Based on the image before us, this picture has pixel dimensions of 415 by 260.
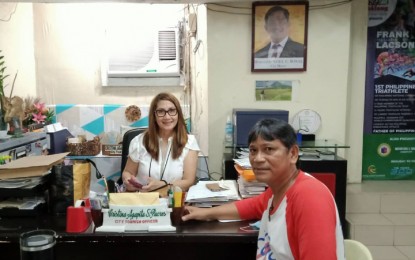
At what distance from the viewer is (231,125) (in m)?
3.05

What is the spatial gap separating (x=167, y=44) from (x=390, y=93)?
2.14 meters

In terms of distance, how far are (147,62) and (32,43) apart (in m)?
1.16

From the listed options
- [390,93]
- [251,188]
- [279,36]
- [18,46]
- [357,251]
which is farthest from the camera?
[18,46]

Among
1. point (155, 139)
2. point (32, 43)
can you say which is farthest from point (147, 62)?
point (155, 139)

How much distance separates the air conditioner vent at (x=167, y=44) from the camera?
3.67 meters

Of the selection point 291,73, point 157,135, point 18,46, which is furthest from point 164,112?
point 18,46

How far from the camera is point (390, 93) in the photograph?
135 inches

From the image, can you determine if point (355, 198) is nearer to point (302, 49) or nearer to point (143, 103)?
point (302, 49)

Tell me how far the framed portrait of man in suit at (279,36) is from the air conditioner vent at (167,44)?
0.99 meters

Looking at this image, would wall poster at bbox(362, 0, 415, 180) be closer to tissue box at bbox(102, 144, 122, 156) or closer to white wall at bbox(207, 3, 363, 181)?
white wall at bbox(207, 3, 363, 181)

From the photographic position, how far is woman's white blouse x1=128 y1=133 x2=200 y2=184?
93.0 inches

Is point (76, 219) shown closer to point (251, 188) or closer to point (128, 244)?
point (128, 244)

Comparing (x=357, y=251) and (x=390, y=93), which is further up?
(x=390, y=93)

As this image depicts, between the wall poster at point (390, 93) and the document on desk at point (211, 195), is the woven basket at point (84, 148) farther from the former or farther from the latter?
the wall poster at point (390, 93)
